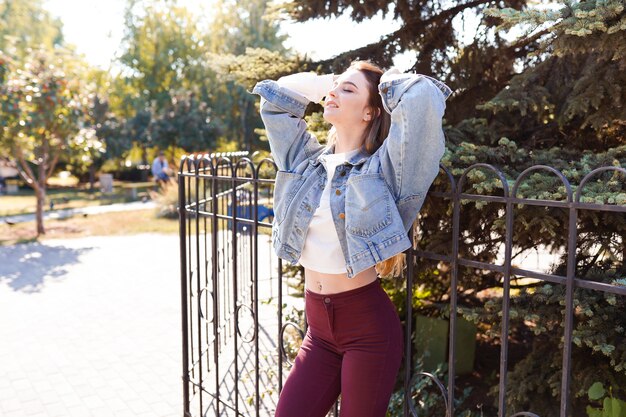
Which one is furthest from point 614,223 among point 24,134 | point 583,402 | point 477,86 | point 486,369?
point 24,134

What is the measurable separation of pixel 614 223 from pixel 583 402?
1.43 meters

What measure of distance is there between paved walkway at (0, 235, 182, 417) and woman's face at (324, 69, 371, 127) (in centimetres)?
304

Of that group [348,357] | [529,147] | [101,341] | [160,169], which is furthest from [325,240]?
[160,169]

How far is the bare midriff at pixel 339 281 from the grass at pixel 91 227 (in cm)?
1143

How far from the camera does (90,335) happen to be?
617 cm

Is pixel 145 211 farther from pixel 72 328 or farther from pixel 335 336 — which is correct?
pixel 335 336

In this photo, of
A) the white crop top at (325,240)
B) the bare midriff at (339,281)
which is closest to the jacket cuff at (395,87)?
the white crop top at (325,240)

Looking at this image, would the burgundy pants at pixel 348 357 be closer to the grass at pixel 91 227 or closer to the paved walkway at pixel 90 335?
the paved walkway at pixel 90 335

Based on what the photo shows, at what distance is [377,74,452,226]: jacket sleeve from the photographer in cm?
205

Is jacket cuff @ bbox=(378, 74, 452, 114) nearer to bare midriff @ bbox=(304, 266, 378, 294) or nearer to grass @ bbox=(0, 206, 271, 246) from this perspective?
bare midriff @ bbox=(304, 266, 378, 294)

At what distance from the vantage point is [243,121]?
2366cm

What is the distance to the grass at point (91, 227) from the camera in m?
12.9

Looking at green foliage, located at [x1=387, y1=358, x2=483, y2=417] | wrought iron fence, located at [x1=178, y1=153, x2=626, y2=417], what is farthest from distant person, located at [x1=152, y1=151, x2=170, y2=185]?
green foliage, located at [x1=387, y1=358, x2=483, y2=417]

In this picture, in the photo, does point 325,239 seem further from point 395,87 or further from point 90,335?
point 90,335
